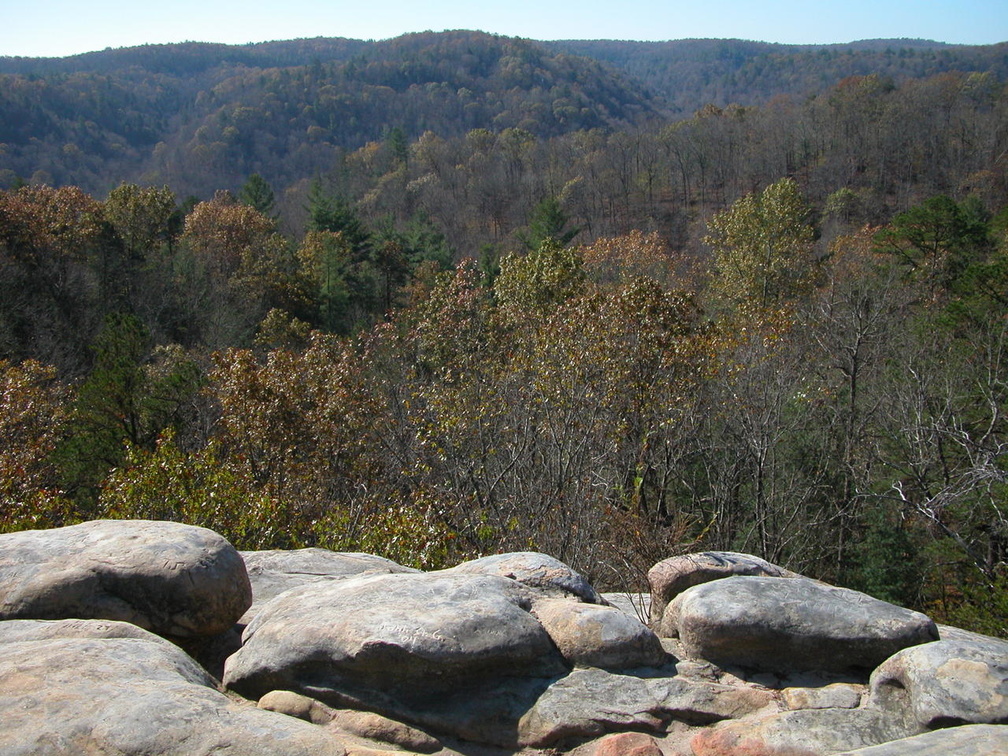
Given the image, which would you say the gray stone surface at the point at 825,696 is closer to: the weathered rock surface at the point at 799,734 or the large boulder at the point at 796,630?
the weathered rock surface at the point at 799,734

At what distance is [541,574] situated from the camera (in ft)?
22.2

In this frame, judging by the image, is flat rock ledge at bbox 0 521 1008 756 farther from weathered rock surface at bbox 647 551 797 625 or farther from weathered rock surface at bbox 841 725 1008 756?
weathered rock surface at bbox 647 551 797 625

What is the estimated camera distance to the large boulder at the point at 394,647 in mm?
5430

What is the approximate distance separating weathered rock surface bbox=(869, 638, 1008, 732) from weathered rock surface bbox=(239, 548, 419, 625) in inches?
177

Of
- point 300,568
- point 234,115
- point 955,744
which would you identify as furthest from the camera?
point 234,115

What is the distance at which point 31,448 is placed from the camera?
1550cm

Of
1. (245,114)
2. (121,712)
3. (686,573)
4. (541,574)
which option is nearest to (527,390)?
(686,573)

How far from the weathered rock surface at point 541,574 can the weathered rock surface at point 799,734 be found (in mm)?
1664

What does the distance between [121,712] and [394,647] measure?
1.69m

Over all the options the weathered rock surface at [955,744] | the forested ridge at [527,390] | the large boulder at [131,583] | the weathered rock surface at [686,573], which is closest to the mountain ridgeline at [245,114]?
the forested ridge at [527,390]

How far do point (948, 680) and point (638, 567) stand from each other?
6063 millimetres

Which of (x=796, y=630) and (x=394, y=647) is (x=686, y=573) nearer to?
(x=796, y=630)

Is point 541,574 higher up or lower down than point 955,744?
lower down

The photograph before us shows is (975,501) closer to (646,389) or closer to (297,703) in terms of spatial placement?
(646,389)
